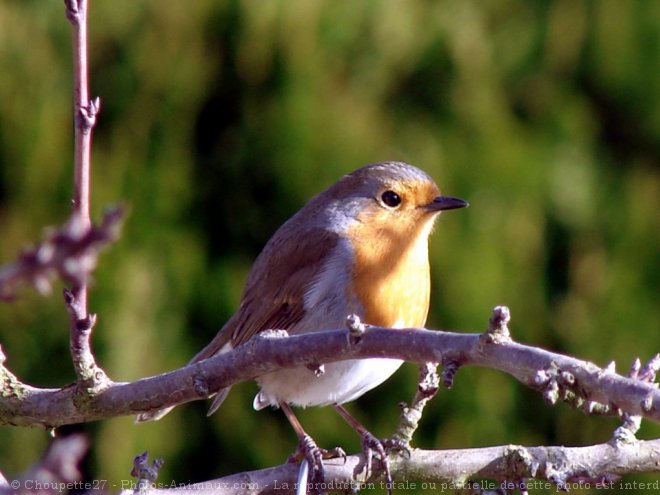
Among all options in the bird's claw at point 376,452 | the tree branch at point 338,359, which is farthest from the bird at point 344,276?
the tree branch at point 338,359

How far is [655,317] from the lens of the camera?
4.10 m

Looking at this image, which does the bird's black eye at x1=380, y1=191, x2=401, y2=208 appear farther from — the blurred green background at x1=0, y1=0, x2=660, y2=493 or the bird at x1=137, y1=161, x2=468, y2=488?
the blurred green background at x1=0, y1=0, x2=660, y2=493

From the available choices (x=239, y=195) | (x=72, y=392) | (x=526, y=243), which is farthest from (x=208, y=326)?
(x=72, y=392)

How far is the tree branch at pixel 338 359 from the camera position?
1237mm

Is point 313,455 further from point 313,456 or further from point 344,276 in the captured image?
point 344,276

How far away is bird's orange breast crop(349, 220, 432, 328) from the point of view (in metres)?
2.84

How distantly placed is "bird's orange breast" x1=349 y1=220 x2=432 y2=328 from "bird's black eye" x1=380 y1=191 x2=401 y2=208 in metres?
0.10

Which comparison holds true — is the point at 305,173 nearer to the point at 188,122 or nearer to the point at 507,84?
the point at 188,122

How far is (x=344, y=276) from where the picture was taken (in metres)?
2.91

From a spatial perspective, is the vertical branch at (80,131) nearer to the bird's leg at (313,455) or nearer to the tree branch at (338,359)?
the tree branch at (338,359)

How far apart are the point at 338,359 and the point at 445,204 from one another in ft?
5.26

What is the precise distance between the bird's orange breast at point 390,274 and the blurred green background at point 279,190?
85cm

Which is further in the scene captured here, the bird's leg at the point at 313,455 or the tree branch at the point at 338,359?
the bird's leg at the point at 313,455

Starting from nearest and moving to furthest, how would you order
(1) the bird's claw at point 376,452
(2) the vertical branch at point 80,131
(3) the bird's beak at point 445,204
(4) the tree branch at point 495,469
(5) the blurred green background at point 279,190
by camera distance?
1. (2) the vertical branch at point 80,131
2. (4) the tree branch at point 495,469
3. (1) the bird's claw at point 376,452
4. (3) the bird's beak at point 445,204
5. (5) the blurred green background at point 279,190
